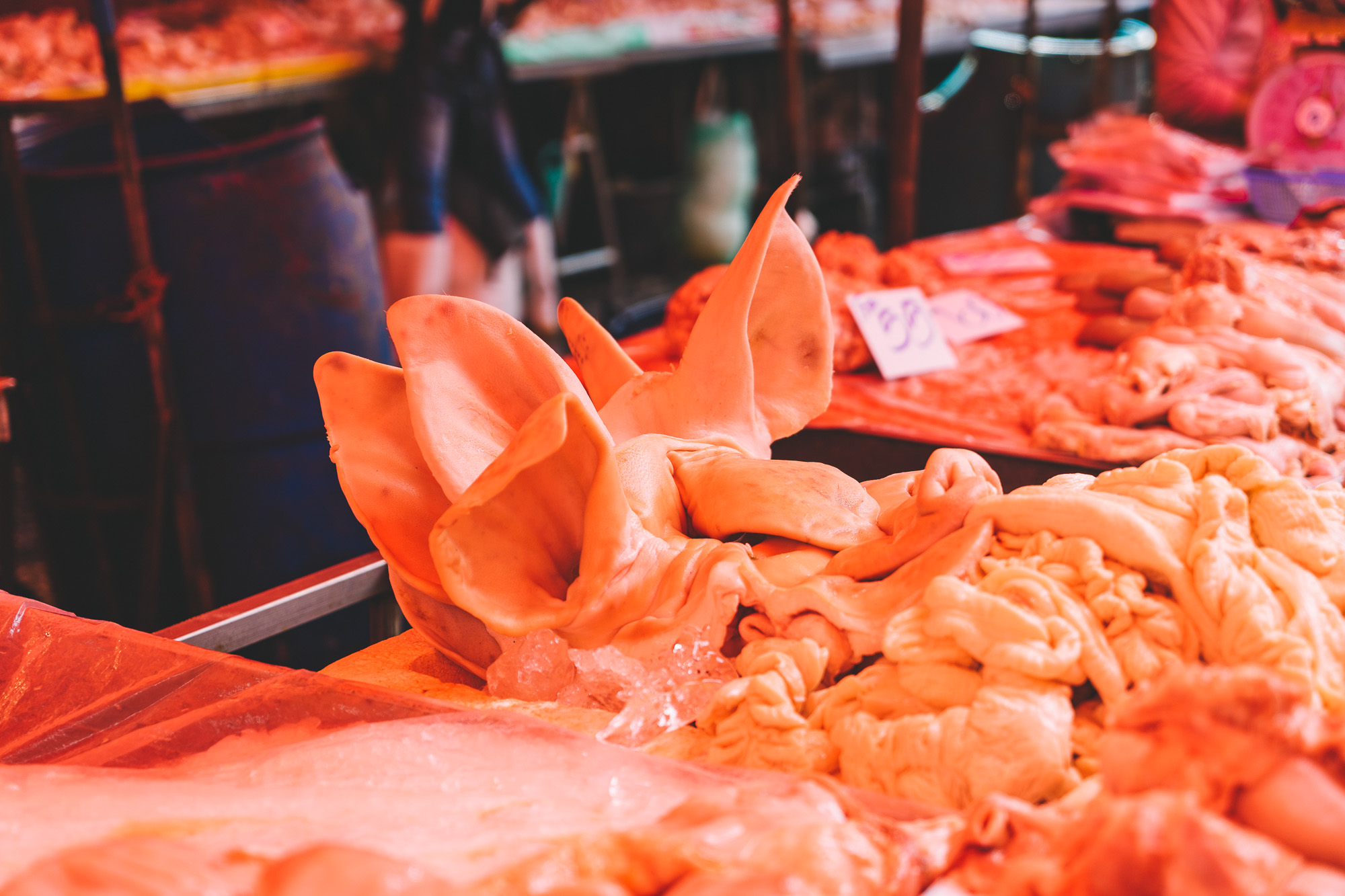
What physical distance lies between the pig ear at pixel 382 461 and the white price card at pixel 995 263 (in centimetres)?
255

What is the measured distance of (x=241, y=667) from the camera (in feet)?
3.37

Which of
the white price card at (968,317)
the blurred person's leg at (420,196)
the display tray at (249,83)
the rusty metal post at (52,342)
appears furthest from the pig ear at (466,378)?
the blurred person's leg at (420,196)

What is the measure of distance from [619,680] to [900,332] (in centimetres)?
172

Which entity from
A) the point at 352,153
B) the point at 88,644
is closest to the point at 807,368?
the point at 88,644

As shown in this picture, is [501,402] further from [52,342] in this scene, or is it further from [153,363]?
[52,342]

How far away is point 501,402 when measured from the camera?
3.76 feet

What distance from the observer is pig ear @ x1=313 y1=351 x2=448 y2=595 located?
1097mm

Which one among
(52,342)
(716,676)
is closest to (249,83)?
(52,342)

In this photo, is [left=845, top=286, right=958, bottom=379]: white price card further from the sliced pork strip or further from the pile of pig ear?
the sliced pork strip

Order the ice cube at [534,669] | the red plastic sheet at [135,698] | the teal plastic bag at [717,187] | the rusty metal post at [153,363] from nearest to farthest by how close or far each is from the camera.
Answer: the red plastic sheet at [135,698], the ice cube at [534,669], the rusty metal post at [153,363], the teal plastic bag at [717,187]

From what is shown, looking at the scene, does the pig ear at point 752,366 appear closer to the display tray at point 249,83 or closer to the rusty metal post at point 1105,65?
the display tray at point 249,83

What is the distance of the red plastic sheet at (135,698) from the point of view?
0.96 m

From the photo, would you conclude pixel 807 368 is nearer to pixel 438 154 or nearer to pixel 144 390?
pixel 144 390

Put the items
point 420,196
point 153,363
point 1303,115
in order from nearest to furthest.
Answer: point 153,363 → point 1303,115 → point 420,196
